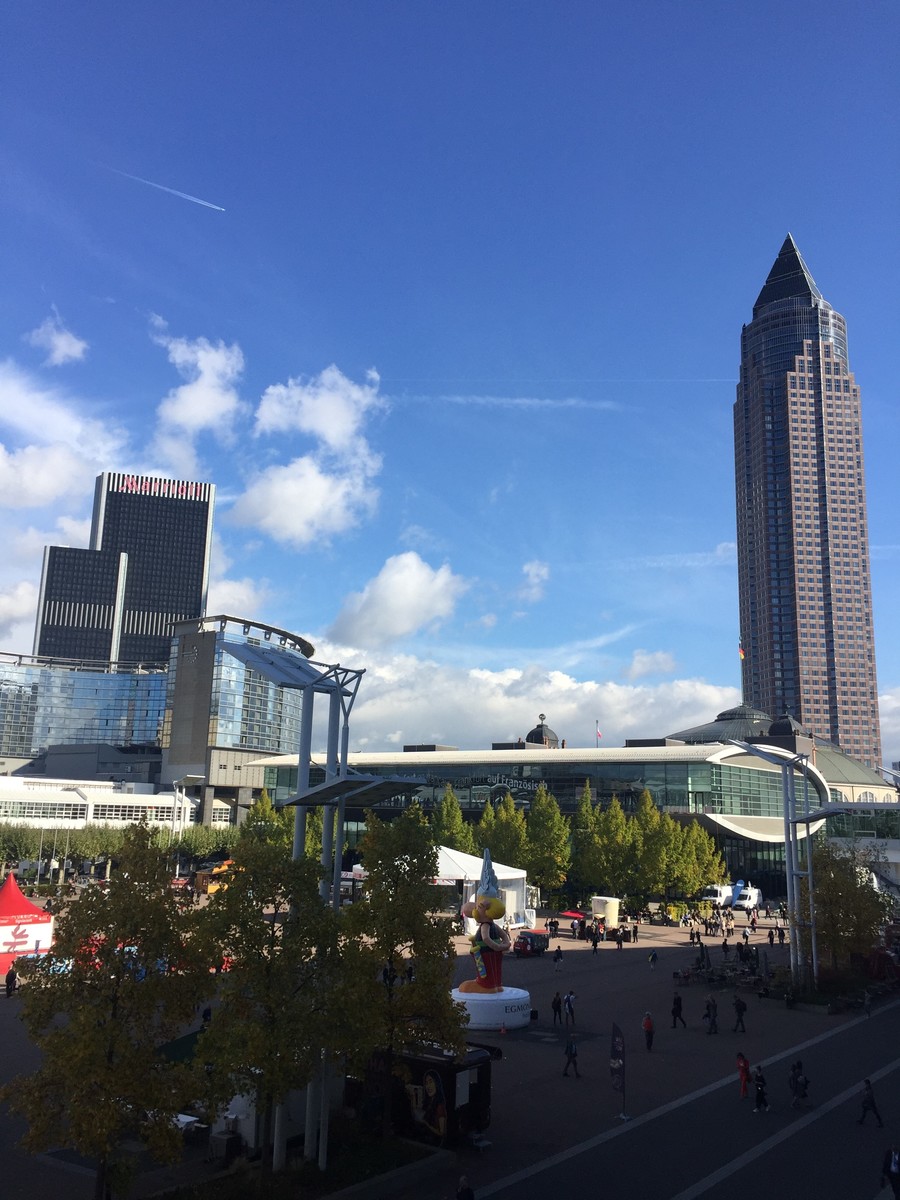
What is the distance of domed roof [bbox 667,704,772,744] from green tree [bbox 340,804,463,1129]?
12531cm

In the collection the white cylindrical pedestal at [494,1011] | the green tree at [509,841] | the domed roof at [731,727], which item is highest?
the domed roof at [731,727]

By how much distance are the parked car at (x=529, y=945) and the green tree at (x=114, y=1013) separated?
40271 millimetres

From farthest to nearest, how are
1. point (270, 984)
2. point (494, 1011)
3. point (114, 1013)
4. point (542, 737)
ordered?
1. point (542, 737)
2. point (494, 1011)
3. point (270, 984)
4. point (114, 1013)

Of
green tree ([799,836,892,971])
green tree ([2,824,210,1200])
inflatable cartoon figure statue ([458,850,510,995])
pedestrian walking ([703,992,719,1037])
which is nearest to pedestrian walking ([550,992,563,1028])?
inflatable cartoon figure statue ([458,850,510,995])

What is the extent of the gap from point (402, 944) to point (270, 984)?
5174 millimetres

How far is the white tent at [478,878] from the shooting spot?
194 feet

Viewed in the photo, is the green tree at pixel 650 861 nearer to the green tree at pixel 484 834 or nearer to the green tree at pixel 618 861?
the green tree at pixel 618 861

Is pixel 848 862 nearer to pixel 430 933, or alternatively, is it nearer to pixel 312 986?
pixel 430 933

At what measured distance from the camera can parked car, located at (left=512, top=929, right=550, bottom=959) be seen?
2158 inches

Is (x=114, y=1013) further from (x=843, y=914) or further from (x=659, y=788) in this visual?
(x=659, y=788)

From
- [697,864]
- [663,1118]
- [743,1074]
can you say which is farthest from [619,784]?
[663,1118]

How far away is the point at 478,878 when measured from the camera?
197 feet

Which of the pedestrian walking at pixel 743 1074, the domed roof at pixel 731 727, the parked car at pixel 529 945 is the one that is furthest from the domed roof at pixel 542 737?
the pedestrian walking at pixel 743 1074

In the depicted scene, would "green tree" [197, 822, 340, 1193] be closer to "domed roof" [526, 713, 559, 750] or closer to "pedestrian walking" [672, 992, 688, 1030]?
"pedestrian walking" [672, 992, 688, 1030]
